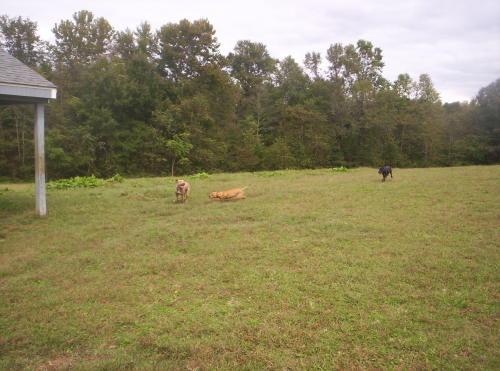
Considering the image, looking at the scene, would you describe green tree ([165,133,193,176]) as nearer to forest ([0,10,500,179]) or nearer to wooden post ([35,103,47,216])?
forest ([0,10,500,179])

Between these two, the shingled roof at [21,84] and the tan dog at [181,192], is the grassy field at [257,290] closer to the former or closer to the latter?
the tan dog at [181,192]

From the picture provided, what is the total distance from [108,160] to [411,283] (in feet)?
84.6

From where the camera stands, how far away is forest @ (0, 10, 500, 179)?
26.8 metres

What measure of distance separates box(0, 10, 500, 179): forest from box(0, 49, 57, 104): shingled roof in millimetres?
16544

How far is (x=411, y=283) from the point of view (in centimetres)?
511

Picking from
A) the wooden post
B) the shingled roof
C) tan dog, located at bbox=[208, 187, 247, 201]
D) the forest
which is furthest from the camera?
Result: the forest

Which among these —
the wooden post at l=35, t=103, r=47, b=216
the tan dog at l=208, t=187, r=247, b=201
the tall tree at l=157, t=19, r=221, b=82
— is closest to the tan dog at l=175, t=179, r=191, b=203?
the tan dog at l=208, t=187, r=247, b=201

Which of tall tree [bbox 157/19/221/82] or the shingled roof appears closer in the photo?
the shingled roof

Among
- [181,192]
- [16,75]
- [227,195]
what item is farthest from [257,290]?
[16,75]

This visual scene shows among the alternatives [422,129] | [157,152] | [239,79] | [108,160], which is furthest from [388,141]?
[108,160]

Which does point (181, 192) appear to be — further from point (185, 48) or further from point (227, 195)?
point (185, 48)

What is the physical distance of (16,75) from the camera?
9188 mm

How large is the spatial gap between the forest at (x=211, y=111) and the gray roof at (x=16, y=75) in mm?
16359

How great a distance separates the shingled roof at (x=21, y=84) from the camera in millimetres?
8828
